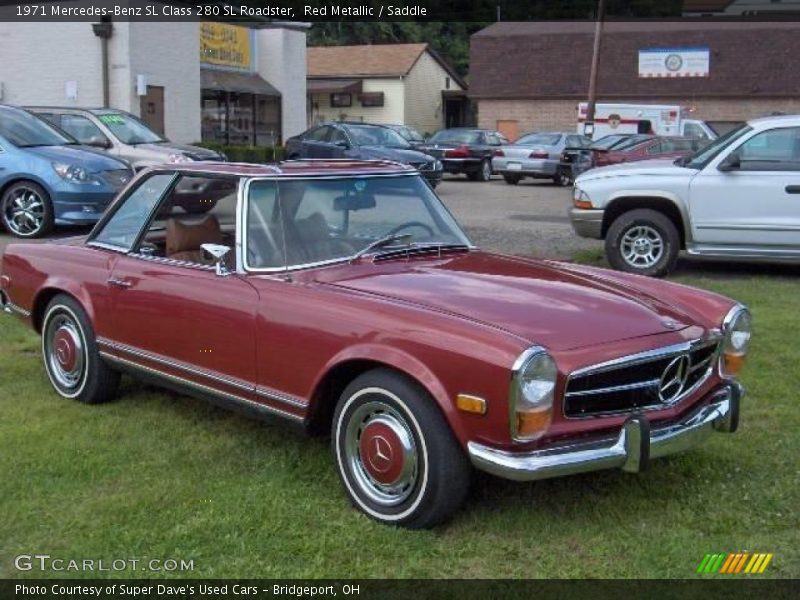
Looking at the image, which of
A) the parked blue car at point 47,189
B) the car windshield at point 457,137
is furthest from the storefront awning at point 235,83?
the parked blue car at point 47,189

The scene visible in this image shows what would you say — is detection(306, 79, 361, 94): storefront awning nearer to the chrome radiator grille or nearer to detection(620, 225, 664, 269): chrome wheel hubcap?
detection(620, 225, 664, 269): chrome wheel hubcap

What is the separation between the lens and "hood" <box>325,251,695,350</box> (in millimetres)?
3756

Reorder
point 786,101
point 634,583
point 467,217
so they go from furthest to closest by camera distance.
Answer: point 786,101, point 467,217, point 634,583

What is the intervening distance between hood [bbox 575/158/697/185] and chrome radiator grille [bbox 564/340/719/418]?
5.78 meters

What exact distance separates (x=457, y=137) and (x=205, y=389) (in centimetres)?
2247

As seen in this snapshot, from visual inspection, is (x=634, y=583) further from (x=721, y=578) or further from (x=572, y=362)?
(x=572, y=362)

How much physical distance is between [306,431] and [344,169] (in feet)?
4.84

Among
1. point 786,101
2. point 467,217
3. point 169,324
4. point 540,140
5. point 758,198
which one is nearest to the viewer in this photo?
point 169,324

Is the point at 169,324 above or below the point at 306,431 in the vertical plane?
above

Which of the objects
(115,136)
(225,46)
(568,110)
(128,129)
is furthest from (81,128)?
(568,110)

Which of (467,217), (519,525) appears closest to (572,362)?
(519,525)

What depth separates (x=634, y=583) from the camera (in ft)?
11.4
